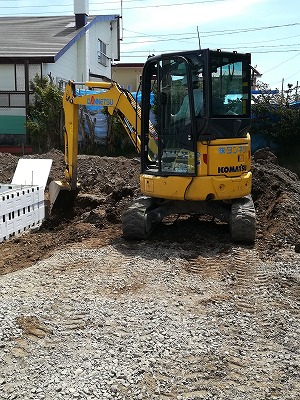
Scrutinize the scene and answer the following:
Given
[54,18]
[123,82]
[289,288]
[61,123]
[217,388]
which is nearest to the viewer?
→ [217,388]

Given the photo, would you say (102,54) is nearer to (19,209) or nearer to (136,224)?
(19,209)

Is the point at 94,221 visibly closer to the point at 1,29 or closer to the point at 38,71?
the point at 38,71

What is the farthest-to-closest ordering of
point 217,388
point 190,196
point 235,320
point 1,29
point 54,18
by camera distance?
point 54,18, point 1,29, point 190,196, point 235,320, point 217,388

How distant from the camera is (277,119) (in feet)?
69.5

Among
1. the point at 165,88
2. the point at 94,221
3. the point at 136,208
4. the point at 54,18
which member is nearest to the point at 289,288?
the point at 136,208

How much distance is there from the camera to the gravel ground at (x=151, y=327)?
13.2 feet

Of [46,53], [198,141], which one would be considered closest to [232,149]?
[198,141]

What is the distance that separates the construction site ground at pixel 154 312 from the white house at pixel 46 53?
11166 millimetres

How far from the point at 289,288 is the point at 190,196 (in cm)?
226

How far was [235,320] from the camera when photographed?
5270 millimetres

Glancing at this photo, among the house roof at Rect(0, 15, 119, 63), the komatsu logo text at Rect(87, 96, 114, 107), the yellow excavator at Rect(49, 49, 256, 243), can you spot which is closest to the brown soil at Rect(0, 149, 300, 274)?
the yellow excavator at Rect(49, 49, 256, 243)

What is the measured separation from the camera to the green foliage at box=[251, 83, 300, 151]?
→ 814 inches

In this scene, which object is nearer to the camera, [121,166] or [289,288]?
[289,288]

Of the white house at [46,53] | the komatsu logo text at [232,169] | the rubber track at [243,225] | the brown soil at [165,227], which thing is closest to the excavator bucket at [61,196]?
the brown soil at [165,227]
